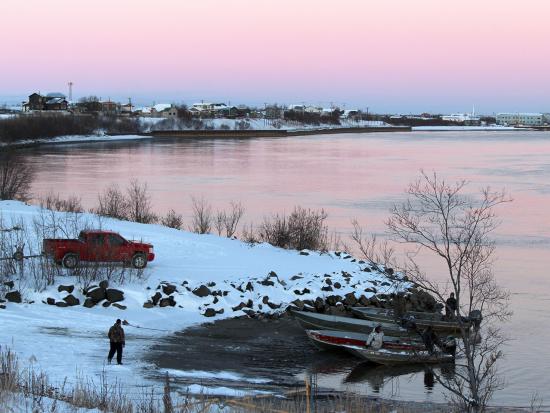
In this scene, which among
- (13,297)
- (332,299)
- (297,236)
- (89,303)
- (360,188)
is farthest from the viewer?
(360,188)

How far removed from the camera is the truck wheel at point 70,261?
2441 centimetres

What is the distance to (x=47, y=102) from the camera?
632 ft

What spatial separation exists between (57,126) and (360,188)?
309 ft

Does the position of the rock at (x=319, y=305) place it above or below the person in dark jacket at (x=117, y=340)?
below

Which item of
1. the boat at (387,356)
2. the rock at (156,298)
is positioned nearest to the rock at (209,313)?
the rock at (156,298)

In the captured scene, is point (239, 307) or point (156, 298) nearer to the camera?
point (156, 298)

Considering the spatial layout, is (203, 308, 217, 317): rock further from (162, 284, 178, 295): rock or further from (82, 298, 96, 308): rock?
(82, 298, 96, 308): rock

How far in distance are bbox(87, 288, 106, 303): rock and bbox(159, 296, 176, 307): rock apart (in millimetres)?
1707

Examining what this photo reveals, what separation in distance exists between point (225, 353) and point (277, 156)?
82.9 metres

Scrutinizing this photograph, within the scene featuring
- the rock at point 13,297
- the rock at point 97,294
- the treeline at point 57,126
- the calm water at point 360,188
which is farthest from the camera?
the treeline at point 57,126

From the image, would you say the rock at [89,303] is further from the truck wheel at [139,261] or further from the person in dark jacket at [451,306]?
the person in dark jacket at [451,306]

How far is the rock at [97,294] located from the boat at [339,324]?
554cm

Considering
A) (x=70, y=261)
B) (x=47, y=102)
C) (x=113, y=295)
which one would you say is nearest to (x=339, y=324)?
(x=113, y=295)

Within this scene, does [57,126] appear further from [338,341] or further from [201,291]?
[338,341]
